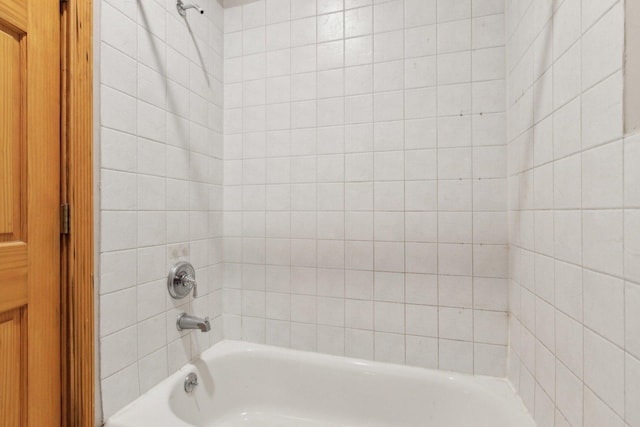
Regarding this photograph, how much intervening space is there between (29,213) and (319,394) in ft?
4.43

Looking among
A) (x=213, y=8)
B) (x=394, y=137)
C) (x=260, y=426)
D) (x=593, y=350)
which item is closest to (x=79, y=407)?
(x=260, y=426)

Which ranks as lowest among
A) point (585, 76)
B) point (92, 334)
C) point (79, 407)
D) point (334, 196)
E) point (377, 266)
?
point (79, 407)

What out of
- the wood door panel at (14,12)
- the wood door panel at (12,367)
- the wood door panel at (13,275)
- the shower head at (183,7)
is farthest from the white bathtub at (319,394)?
the shower head at (183,7)

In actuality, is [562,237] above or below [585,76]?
below

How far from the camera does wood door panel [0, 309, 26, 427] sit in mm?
842

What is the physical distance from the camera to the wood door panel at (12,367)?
842 millimetres

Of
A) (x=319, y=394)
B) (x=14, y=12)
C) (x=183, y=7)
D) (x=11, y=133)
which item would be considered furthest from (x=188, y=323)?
(x=183, y=7)

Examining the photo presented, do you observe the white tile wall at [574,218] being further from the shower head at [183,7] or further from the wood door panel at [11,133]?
the wood door panel at [11,133]

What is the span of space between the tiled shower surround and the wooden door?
0.14 m

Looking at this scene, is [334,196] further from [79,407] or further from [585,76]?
[79,407]

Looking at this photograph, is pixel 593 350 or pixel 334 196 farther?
pixel 334 196

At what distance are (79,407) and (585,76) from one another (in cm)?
170

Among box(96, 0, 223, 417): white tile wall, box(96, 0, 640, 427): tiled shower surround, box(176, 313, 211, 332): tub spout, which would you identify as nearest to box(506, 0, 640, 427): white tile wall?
box(96, 0, 640, 427): tiled shower surround

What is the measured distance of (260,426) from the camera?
1.51 meters
